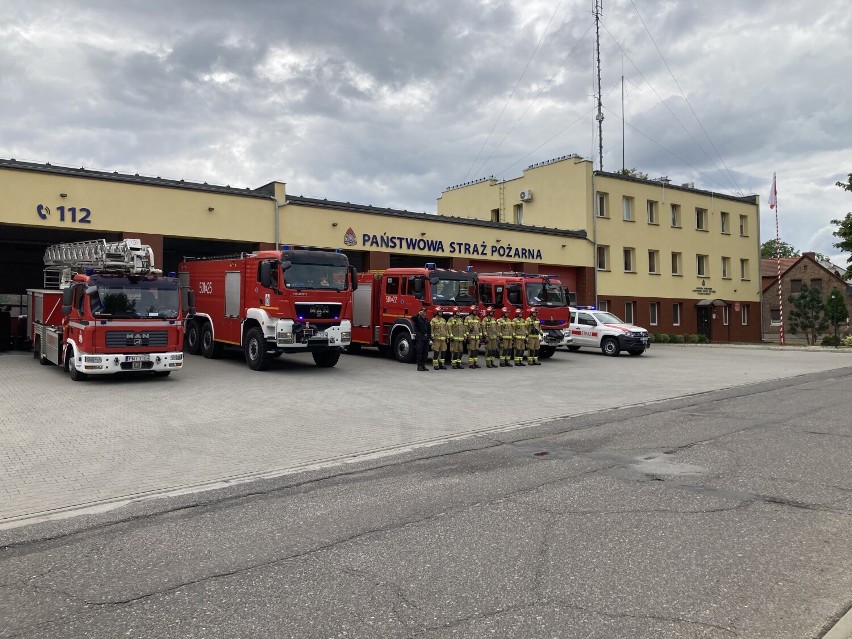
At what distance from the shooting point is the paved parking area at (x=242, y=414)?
6.95 m

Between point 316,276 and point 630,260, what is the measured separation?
26.6 metres

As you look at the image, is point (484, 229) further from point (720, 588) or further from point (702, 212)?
point (720, 588)

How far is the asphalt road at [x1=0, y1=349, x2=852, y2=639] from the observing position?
3.55m

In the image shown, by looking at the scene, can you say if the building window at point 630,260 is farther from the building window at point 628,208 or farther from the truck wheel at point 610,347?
the truck wheel at point 610,347

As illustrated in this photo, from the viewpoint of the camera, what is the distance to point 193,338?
803 inches

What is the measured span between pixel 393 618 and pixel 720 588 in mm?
1914

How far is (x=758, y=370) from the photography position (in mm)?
19312

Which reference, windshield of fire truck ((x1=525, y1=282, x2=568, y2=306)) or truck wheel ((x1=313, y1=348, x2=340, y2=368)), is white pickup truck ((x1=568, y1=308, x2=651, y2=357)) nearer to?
windshield of fire truck ((x1=525, y1=282, x2=568, y2=306))

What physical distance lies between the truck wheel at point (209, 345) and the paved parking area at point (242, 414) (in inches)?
14.2

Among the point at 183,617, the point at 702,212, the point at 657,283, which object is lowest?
the point at 183,617

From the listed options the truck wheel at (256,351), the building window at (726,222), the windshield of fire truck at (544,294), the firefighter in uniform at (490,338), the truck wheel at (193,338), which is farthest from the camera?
the building window at (726,222)

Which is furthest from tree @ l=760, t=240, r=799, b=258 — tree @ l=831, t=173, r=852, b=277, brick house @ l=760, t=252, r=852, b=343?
tree @ l=831, t=173, r=852, b=277

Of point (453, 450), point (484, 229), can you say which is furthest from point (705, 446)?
point (484, 229)

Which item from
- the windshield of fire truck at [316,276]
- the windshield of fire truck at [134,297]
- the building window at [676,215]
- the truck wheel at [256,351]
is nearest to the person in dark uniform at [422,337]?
the windshield of fire truck at [316,276]
